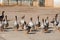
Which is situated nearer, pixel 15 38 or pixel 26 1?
pixel 15 38

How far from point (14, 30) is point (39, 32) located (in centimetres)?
138

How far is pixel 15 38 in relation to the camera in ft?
47.0

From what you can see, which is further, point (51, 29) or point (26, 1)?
point (26, 1)

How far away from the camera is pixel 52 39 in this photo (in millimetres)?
14164

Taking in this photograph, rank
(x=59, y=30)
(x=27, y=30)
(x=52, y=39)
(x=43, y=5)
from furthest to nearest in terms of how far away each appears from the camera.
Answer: (x=43, y=5), (x=59, y=30), (x=27, y=30), (x=52, y=39)

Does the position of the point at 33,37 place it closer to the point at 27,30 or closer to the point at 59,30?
the point at 27,30

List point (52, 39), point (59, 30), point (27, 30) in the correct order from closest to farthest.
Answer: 1. point (52, 39)
2. point (27, 30)
3. point (59, 30)

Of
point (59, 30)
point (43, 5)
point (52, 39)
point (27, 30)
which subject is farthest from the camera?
point (43, 5)

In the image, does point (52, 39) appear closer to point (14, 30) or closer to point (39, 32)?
point (39, 32)

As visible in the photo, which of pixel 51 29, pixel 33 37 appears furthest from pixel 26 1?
pixel 33 37

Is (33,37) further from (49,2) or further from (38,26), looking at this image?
(49,2)

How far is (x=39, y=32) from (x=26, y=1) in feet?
74.1

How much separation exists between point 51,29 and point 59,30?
559mm

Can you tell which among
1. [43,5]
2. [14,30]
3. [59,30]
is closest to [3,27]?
[14,30]
